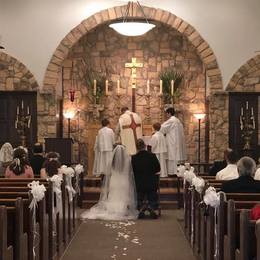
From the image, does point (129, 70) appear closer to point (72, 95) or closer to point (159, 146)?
point (72, 95)

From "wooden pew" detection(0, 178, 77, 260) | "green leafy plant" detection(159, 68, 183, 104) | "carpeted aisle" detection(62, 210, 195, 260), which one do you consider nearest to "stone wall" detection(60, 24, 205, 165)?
"green leafy plant" detection(159, 68, 183, 104)

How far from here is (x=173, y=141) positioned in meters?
14.5

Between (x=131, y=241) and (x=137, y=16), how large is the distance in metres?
7.76

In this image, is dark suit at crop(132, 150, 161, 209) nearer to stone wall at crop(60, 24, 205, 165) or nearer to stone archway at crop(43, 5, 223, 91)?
stone archway at crop(43, 5, 223, 91)

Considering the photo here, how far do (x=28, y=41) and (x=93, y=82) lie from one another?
2.14 m

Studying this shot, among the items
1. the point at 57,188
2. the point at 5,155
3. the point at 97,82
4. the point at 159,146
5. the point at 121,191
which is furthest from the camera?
the point at 97,82

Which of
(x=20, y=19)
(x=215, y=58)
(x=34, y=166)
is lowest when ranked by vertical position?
(x=34, y=166)

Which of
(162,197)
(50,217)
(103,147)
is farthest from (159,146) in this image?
(50,217)

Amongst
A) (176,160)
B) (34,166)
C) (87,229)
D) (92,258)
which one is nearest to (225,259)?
(92,258)

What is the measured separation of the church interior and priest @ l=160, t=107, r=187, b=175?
0.63 m

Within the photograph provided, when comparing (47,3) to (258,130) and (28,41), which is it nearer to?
(28,41)

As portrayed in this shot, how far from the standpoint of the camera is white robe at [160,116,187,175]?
14.5 metres

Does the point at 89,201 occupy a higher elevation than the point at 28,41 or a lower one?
lower

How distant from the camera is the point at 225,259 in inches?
221
